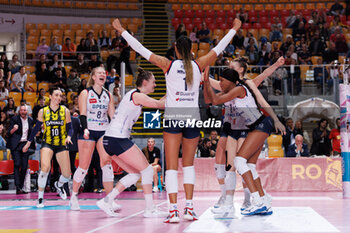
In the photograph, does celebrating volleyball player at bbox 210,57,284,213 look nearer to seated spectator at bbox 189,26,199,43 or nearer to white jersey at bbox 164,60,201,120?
white jersey at bbox 164,60,201,120

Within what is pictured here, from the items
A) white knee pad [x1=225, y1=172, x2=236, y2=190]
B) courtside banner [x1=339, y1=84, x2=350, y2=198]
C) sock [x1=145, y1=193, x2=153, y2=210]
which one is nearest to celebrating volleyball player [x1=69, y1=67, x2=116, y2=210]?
sock [x1=145, y1=193, x2=153, y2=210]

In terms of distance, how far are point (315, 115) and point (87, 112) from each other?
34.8 ft

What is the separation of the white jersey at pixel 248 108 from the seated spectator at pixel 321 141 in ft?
29.1

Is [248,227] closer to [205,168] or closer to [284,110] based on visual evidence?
[205,168]

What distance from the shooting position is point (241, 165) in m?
6.95

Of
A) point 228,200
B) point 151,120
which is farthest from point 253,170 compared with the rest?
point 151,120

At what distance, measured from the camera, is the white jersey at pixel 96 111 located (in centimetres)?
842

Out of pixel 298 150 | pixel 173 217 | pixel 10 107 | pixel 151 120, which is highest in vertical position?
pixel 10 107

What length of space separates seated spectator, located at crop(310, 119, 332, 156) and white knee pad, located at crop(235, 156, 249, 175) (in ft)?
29.9

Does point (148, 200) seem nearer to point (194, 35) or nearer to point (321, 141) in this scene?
point (321, 141)

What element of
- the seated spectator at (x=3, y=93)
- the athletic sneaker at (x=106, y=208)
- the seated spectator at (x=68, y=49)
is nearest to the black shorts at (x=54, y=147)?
the athletic sneaker at (x=106, y=208)

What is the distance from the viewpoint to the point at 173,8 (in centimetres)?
2561

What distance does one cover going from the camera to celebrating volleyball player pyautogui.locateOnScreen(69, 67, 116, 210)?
27.5 feet

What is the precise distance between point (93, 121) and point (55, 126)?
1.61m
